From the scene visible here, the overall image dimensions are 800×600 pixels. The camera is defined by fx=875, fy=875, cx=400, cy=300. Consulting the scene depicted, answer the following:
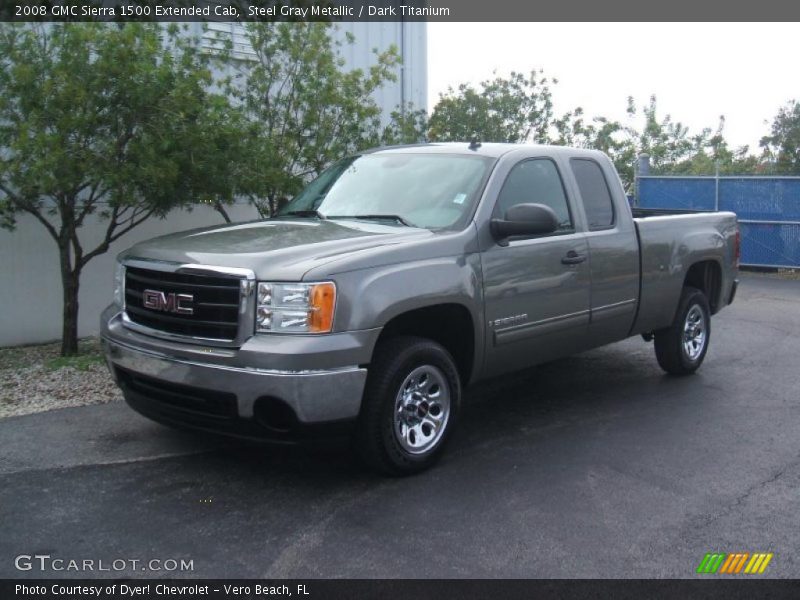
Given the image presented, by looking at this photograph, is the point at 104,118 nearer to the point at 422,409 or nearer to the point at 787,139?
the point at 422,409

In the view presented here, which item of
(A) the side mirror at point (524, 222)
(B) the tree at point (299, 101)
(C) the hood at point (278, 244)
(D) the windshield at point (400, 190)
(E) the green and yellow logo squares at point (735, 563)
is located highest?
(B) the tree at point (299, 101)

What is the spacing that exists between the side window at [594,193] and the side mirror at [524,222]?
112 centimetres

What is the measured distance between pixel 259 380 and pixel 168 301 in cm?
84

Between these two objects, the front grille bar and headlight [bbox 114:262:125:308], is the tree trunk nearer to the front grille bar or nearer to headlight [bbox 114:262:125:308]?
headlight [bbox 114:262:125:308]

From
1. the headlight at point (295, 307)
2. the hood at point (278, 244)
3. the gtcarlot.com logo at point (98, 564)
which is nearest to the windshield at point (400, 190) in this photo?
the hood at point (278, 244)

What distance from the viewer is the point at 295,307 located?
15.0 feet

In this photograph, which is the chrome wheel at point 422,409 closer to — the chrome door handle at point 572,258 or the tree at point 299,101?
the chrome door handle at point 572,258

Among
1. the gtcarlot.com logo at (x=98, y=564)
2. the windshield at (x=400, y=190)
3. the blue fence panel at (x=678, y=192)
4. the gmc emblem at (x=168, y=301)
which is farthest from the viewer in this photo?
the blue fence panel at (x=678, y=192)

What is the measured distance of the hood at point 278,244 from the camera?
467cm

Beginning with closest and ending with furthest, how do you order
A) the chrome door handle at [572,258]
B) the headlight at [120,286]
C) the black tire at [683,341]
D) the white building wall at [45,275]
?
the headlight at [120,286] → the chrome door handle at [572,258] → the black tire at [683,341] → the white building wall at [45,275]

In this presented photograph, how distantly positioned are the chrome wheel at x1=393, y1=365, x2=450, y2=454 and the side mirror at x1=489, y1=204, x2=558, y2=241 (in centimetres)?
102

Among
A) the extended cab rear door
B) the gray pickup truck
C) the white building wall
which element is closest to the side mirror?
the gray pickup truck

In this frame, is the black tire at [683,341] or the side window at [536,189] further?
the black tire at [683,341]

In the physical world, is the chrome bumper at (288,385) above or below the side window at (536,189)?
below
